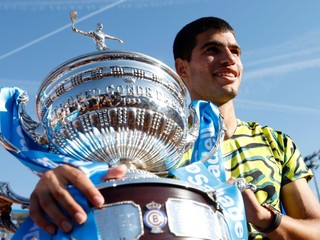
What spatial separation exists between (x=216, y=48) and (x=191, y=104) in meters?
0.59

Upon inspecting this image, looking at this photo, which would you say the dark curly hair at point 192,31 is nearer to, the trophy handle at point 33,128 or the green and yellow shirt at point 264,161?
the green and yellow shirt at point 264,161

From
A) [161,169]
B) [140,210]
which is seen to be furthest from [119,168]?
[161,169]

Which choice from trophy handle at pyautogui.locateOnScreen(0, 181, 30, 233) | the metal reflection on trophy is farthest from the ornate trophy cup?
trophy handle at pyautogui.locateOnScreen(0, 181, 30, 233)

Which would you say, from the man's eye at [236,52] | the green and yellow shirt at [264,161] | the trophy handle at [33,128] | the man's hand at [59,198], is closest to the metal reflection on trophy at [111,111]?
the trophy handle at [33,128]

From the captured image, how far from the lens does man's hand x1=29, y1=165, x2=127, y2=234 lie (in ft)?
3.53

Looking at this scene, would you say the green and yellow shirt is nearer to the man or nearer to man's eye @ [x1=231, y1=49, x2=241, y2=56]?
the man

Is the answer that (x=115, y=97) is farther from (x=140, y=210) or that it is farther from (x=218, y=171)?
(x=218, y=171)

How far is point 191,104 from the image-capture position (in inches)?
65.7

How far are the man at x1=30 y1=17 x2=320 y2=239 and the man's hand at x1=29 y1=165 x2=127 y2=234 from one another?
535 mm

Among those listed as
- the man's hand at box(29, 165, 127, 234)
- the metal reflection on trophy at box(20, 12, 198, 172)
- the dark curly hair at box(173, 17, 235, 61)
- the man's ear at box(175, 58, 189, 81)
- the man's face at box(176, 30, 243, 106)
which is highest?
the dark curly hair at box(173, 17, 235, 61)

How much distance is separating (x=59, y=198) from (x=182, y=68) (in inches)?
55.2

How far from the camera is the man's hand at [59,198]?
1076mm

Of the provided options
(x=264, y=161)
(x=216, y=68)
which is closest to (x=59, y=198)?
(x=264, y=161)

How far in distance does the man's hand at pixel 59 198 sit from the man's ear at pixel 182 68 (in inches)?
51.3
